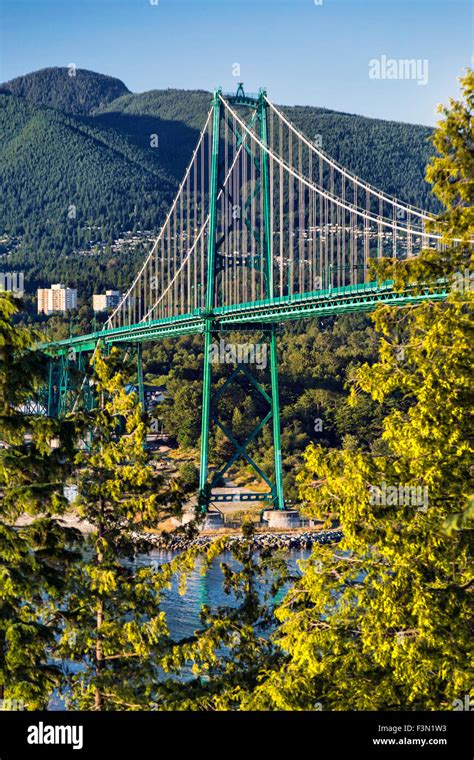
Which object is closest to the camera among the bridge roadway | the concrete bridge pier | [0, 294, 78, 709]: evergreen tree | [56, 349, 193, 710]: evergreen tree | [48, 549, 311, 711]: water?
[0, 294, 78, 709]: evergreen tree

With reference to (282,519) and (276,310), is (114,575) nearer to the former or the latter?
(276,310)

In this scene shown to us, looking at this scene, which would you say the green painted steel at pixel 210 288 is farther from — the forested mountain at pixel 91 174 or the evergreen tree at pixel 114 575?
the forested mountain at pixel 91 174

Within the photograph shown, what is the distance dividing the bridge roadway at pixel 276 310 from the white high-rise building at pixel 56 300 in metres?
45.8

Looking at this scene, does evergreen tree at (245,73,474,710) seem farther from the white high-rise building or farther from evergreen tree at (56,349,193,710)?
the white high-rise building

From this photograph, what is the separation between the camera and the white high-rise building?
99006mm

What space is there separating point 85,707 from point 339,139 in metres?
127

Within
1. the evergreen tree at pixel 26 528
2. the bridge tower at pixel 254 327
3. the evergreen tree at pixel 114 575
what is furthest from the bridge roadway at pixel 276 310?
the evergreen tree at pixel 26 528

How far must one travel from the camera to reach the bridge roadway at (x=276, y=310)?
32344mm

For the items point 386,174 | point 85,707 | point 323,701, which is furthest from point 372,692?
point 386,174

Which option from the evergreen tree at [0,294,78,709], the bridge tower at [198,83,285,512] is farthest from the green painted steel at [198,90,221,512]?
the evergreen tree at [0,294,78,709]

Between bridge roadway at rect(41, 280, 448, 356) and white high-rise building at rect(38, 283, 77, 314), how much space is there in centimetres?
4578

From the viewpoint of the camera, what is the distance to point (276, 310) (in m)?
38.6

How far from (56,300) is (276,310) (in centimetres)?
6339

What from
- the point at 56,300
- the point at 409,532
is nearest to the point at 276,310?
the point at 409,532
